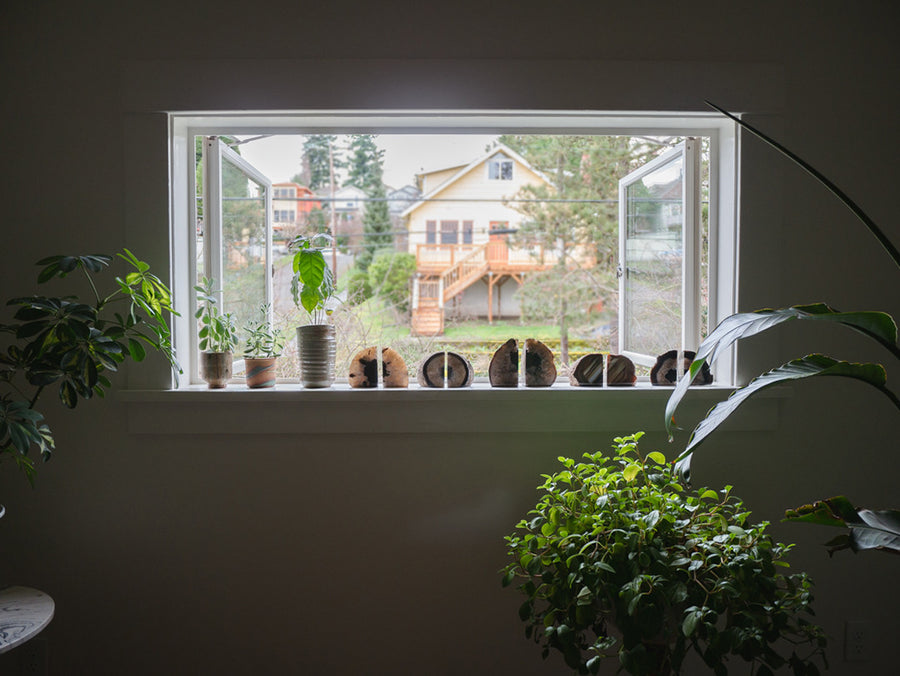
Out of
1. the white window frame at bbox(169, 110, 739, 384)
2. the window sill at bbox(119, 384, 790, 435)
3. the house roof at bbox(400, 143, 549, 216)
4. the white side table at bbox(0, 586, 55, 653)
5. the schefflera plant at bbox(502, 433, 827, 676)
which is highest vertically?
the house roof at bbox(400, 143, 549, 216)

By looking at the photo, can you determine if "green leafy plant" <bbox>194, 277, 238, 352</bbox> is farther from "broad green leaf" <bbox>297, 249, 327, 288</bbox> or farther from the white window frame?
"broad green leaf" <bbox>297, 249, 327, 288</bbox>

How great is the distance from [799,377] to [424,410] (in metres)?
1.00

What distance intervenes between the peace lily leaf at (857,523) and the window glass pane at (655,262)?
0.98 meters

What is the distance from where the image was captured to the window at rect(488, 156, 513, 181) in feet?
14.0

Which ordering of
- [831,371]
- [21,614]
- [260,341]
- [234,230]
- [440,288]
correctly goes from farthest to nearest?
[440,288]
[234,230]
[260,341]
[21,614]
[831,371]

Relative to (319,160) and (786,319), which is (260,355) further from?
(319,160)

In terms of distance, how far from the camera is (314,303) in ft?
6.16

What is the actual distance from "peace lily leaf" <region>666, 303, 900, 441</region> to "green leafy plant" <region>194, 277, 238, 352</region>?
1305mm

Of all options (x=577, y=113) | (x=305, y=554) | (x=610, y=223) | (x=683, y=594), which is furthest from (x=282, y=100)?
(x=610, y=223)

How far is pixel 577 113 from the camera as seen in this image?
1876 mm

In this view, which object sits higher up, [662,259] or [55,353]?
[662,259]

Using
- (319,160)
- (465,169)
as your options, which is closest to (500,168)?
(465,169)

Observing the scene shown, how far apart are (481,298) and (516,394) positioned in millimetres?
2775

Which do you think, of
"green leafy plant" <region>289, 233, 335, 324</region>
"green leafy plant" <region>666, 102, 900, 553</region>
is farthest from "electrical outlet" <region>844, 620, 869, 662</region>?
"green leafy plant" <region>289, 233, 335, 324</region>
